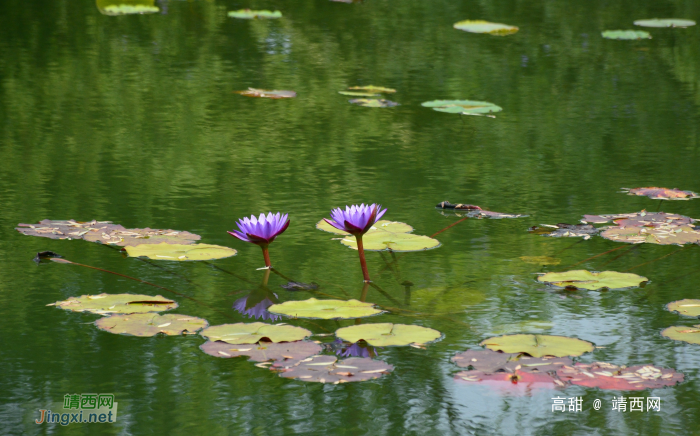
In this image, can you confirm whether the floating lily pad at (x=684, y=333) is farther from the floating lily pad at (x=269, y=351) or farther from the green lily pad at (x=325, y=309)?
the floating lily pad at (x=269, y=351)

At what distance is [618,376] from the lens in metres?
1.41

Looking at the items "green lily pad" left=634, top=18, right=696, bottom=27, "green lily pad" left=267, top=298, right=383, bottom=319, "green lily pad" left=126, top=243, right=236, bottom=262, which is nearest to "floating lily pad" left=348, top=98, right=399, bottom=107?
"green lily pad" left=126, top=243, right=236, bottom=262

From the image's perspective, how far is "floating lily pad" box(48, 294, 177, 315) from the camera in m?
1.63

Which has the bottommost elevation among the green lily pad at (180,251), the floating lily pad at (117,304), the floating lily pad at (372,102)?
the floating lily pad at (117,304)

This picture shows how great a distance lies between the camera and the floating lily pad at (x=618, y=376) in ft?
4.55

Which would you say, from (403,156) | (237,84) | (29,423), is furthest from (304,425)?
(237,84)

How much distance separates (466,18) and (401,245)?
3.75m

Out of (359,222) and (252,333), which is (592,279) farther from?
(252,333)

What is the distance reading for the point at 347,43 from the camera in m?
4.63

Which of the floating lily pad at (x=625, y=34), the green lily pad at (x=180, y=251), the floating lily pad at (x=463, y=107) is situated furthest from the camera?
the floating lily pad at (x=625, y=34)

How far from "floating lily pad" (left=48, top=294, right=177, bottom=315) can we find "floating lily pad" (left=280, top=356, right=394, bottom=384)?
37 cm

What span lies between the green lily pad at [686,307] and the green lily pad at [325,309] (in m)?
0.58

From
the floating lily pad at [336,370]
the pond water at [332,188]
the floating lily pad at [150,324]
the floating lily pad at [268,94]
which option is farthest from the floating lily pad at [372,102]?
the floating lily pad at [336,370]

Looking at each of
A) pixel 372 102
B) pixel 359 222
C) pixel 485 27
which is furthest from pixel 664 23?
pixel 359 222
